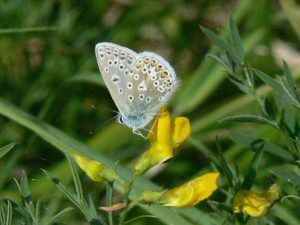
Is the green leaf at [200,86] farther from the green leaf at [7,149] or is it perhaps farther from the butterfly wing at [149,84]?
the green leaf at [7,149]

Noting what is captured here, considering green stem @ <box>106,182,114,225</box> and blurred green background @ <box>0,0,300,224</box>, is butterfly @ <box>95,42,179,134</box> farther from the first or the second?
blurred green background @ <box>0,0,300,224</box>

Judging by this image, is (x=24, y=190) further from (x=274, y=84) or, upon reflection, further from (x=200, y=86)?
(x=200, y=86)

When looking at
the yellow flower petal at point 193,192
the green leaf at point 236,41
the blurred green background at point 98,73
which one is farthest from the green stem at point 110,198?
the blurred green background at point 98,73

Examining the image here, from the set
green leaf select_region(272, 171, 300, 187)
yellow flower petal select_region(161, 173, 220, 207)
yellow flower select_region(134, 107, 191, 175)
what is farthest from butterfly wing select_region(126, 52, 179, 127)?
green leaf select_region(272, 171, 300, 187)

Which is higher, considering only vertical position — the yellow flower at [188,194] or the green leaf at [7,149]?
the green leaf at [7,149]

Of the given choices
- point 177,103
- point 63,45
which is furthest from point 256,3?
point 63,45

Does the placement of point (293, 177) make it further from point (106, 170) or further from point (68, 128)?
point (68, 128)

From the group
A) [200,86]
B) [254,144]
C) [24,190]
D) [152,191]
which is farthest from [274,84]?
[200,86]
